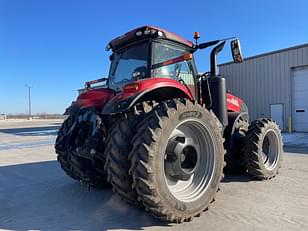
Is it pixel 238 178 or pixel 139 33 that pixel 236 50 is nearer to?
pixel 139 33

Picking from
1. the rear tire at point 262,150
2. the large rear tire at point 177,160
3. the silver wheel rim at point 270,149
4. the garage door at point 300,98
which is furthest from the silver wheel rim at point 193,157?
the garage door at point 300,98

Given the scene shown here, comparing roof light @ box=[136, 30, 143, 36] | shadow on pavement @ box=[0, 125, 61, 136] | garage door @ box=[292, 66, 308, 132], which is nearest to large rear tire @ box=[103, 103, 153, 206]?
roof light @ box=[136, 30, 143, 36]

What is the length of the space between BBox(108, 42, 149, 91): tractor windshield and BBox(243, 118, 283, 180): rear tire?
2.51m

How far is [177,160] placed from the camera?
3842mm

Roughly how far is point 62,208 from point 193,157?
2.07 m

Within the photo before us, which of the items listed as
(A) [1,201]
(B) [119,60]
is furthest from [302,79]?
(A) [1,201]

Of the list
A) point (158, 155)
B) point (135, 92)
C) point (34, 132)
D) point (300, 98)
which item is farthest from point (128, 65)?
point (34, 132)

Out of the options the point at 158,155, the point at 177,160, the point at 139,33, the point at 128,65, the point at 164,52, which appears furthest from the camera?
the point at 128,65

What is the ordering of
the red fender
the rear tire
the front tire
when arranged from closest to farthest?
the red fender < the front tire < the rear tire

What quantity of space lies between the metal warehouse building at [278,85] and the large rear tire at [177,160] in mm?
14698

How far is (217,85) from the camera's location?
17.0ft

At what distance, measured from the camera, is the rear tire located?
214 inches

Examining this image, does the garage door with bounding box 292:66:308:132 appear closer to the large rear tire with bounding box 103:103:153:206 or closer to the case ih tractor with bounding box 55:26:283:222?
the case ih tractor with bounding box 55:26:283:222

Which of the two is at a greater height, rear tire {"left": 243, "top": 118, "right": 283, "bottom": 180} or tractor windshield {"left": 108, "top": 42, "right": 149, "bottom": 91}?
tractor windshield {"left": 108, "top": 42, "right": 149, "bottom": 91}
